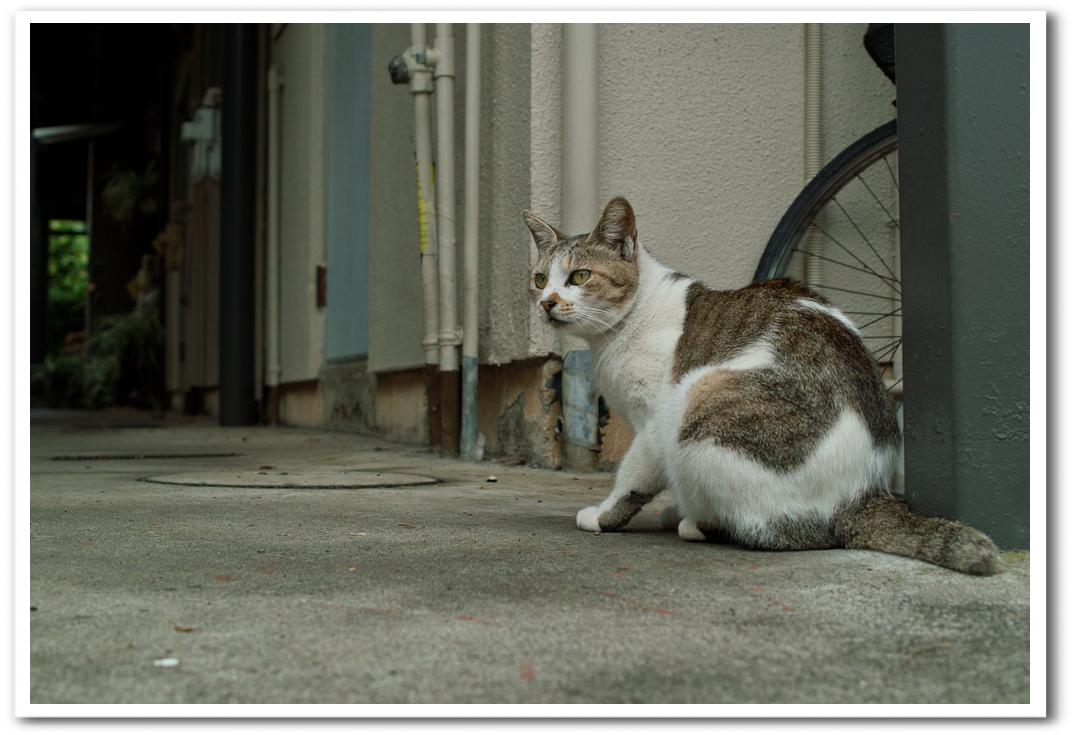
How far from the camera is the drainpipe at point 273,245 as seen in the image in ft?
23.5

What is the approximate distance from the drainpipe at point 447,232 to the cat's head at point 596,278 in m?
1.52

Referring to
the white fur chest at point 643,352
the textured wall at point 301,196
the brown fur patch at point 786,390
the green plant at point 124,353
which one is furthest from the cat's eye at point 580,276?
the green plant at point 124,353

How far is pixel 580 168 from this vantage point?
11.7ft

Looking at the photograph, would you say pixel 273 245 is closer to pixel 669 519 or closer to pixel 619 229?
pixel 619 229

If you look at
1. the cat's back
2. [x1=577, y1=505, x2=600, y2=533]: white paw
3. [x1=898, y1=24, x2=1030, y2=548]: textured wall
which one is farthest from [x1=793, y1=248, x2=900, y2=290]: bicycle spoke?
[x1=898, y1=24, x2=1030, y2=548]: textured wall

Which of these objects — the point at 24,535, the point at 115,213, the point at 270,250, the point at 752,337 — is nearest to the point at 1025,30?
the point at 752,337

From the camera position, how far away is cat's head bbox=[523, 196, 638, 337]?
2.49 metres

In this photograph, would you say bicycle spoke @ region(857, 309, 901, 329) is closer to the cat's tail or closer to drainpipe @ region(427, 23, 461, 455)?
drainpipe @ region(427, 23, 461, 455)

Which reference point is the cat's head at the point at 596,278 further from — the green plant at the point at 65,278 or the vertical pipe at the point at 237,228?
the green plant at the point at 65,278

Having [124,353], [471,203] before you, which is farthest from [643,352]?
[124,353]

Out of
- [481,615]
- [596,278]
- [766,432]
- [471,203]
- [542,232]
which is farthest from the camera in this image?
[471,203]

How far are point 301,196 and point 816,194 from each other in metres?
4.09

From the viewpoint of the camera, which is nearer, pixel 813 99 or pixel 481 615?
pixel 481 615

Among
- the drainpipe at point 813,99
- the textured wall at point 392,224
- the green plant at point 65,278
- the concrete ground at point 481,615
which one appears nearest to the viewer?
the concrete ground at point 481,615
